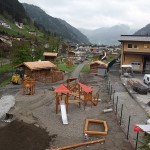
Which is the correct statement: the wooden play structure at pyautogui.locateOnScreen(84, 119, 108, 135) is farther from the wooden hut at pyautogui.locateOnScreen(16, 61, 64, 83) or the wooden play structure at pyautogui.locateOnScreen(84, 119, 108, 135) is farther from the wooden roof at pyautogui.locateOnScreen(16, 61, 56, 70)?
the wooden roof at pyautogui.locateOnScreen(16, 61, 56, 70)

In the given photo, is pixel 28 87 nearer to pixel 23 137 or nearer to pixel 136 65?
pixel 23 137

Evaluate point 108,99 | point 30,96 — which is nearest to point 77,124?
point 108,99

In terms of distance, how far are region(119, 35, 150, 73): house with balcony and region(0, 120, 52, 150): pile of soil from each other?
1225 inches

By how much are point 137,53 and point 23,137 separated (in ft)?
109

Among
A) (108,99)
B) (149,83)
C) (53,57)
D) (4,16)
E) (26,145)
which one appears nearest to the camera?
(26,145)

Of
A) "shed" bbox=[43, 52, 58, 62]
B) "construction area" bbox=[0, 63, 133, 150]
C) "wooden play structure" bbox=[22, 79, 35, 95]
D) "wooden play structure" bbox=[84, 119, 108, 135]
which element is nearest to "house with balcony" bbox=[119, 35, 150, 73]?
"construction area" bbox=[0, 63, 133, 150]

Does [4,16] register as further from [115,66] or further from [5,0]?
[115,66]

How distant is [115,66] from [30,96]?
1163 inches

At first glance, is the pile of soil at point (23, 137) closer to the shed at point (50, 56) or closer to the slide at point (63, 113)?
the slide at point (63, 113)

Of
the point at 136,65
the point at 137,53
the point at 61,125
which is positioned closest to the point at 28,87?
the point at 61,125

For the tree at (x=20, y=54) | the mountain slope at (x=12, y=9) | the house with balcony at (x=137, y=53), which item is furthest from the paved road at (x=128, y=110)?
the mountain slope at (x=12, y=9)

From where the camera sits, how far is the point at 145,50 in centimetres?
4962

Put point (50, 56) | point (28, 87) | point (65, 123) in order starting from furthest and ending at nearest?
point (50, 56)
point (28, 87)
point (65, 123)

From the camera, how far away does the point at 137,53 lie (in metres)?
49.2
